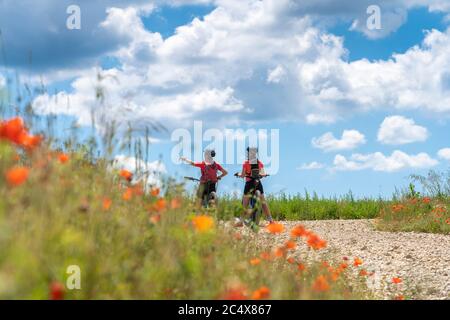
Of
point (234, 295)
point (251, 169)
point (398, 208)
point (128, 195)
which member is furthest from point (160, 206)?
point (398, 208)

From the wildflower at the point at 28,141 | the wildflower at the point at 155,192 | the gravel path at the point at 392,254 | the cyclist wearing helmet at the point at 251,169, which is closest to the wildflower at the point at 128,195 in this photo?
the wildflower at the point at 155,192

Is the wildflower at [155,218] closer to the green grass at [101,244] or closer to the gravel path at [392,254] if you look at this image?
the green grass at [101,244]

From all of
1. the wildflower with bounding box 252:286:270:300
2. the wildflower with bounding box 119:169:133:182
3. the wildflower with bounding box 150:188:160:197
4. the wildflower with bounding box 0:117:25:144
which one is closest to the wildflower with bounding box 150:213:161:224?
the wildflower with bounding box 119:169:133:182

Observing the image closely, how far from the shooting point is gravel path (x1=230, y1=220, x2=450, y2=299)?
22.8 ft

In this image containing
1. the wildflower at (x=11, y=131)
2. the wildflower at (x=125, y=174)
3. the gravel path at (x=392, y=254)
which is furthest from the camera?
the gravel path at (x=392, y=254)

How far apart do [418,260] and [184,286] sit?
609 cm

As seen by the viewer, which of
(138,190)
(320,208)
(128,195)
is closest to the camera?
(128,195)

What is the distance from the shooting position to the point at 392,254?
359 inches

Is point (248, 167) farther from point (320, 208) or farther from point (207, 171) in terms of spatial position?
point (320, 208)

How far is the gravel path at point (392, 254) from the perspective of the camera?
695cm

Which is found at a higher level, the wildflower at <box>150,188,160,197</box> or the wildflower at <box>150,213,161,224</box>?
the wildflower at <box>150,188,160,197</box>

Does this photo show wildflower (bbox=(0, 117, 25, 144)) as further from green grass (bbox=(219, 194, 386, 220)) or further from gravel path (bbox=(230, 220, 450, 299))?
green grass (bbox=(219, 194, 386, 220))

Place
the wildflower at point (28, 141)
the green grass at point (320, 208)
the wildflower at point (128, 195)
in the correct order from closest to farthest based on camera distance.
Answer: the wildflower at point (28, 141)
the wildflower at point (128, 195)
the green grass at point (320, 208)
